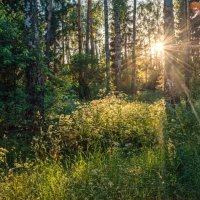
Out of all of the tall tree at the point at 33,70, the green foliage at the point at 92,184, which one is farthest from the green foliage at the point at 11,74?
the green foliage at the point at 92,184

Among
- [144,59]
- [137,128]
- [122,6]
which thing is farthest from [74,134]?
[144,59]

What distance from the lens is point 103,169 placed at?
5.64m

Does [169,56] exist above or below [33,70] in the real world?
above

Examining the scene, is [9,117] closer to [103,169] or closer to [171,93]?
[103,169]

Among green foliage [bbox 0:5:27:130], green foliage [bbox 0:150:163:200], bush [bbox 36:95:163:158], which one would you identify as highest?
green foliage [bbox 0:5:27:130]

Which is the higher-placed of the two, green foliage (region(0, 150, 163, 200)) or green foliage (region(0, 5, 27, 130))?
green foliage (region(0, 5, 27, 130))

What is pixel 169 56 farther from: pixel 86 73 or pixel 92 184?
pixel 86 73

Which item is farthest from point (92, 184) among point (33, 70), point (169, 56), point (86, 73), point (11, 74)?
point (86, 73)

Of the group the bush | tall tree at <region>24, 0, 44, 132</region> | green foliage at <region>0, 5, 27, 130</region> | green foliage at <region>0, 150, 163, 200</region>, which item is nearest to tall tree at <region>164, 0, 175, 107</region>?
the bush

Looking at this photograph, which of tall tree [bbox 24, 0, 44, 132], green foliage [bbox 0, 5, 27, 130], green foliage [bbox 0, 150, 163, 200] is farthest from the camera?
tall tree [bbox 24, 0, 44, 132]

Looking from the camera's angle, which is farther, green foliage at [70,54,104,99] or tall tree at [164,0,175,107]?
green foliage at [70,54,104,99]

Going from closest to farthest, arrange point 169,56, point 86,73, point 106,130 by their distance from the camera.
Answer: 1. point 106,130
2. point 169,56
3. point 86,73

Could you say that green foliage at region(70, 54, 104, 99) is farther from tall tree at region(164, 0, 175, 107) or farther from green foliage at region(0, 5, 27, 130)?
green foliage at region(0, 5, 27, 130)

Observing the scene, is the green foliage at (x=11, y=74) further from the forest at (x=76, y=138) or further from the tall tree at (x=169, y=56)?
the tall tree at (x=169, y=56)
